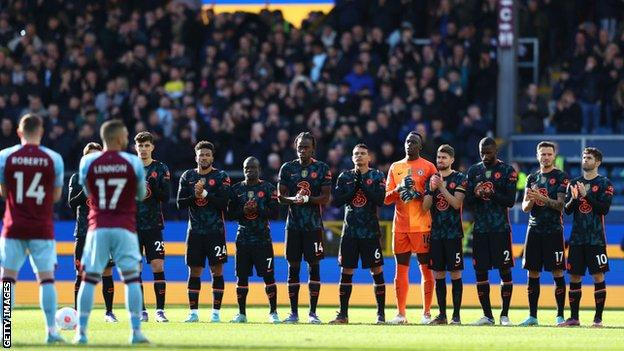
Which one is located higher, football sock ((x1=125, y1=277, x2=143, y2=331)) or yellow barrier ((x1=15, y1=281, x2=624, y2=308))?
football sock ((x1=125, y1=277, x2=143, y2=331))

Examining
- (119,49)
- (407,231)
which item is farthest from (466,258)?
(119,49)

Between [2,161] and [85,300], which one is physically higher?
[2,161]

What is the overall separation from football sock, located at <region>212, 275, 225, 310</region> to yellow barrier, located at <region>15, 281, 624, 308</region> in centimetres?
504

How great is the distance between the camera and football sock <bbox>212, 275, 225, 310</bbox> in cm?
1948

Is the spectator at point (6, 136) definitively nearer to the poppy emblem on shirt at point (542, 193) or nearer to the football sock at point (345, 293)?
the football sock at point (345, 293)

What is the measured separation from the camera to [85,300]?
47.5ft

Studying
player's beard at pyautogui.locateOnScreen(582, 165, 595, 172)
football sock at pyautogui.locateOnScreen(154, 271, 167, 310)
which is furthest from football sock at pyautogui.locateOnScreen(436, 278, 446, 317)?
football sock at pyautogui.locateOnScreen(154, 271, 167, 310)

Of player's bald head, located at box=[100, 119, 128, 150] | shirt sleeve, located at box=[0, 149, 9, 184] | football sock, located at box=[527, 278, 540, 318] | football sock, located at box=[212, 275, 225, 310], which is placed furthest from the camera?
football sock, located at box=[212, 275, 225, 310]

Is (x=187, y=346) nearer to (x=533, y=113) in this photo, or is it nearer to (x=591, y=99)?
(x=533, y=113)

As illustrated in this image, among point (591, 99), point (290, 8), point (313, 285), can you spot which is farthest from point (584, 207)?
point (290, 8)

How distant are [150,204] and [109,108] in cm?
1001

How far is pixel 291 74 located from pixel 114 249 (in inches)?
591

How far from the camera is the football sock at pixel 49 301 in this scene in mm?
14680

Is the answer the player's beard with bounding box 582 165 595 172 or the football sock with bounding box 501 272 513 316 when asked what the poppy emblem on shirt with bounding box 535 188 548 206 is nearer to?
the player's beard with bounding box 582 165 595 172
